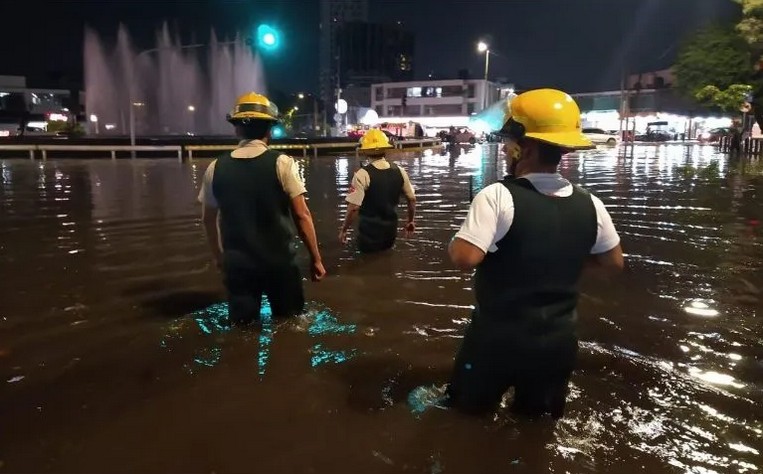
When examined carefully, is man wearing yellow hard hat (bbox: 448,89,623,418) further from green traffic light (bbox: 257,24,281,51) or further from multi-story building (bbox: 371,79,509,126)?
multi-story building (bbox: 371,79,509,126)

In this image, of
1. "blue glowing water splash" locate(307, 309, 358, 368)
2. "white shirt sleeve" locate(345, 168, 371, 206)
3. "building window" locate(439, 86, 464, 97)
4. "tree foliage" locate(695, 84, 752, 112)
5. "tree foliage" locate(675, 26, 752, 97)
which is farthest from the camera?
"building window" locate(439, 86, 464, 97)

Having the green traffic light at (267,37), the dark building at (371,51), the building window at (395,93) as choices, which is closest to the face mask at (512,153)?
the green traffic light at (267,37)

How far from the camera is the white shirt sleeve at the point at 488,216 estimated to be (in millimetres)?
2875

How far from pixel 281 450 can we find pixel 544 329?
1621 millimetres

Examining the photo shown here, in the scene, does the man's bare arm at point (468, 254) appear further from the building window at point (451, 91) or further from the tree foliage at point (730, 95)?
the building window at point (451, 91)

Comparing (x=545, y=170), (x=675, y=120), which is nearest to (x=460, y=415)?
(x=545, y=170)

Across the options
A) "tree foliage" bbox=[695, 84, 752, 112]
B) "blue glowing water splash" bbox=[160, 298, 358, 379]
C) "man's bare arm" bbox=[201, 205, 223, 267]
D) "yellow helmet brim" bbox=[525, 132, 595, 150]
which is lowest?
"blue glowing water splash" bbox=[160, 298, 358, 379]

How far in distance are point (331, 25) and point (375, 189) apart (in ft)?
484

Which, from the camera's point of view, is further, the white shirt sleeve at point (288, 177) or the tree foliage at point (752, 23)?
the tree foliage at point (752, 23)

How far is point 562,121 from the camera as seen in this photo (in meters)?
2.96

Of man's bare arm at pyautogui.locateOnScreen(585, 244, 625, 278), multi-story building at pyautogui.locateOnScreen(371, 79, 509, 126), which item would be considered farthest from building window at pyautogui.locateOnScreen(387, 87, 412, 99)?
man's bare arm at pyautogui.locateOnScreen(585, 244, 625, 278)

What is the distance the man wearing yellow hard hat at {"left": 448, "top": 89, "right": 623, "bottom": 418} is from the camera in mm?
2908

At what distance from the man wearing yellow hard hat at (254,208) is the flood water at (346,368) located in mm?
677

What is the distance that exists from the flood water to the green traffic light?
10.4 m
